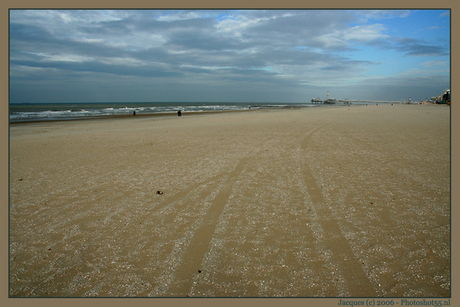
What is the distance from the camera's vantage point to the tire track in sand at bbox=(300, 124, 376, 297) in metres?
2.42

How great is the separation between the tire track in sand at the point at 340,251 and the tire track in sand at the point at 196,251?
61.4 inches

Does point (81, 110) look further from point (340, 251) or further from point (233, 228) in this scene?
point (340, 251)

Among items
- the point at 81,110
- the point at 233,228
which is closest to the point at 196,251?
the point at 233,228

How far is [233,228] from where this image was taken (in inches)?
138

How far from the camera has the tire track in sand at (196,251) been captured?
2.48m

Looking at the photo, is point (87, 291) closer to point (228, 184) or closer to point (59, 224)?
point (59, 224)

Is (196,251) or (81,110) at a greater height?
(81,110)

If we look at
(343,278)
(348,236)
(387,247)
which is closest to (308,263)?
(343,278)

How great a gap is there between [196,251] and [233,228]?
71cm

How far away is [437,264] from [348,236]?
94 centimetres

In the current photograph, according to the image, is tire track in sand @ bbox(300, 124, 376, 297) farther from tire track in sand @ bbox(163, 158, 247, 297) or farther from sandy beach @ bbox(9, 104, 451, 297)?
tire track in sand @ bbox(163, 158, 247, 297)

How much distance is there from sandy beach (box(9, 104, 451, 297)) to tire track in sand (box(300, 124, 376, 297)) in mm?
16

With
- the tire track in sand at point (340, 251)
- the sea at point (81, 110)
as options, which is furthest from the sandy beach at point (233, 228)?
the sea at point (81, 110)

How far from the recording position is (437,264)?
2.71 metres
